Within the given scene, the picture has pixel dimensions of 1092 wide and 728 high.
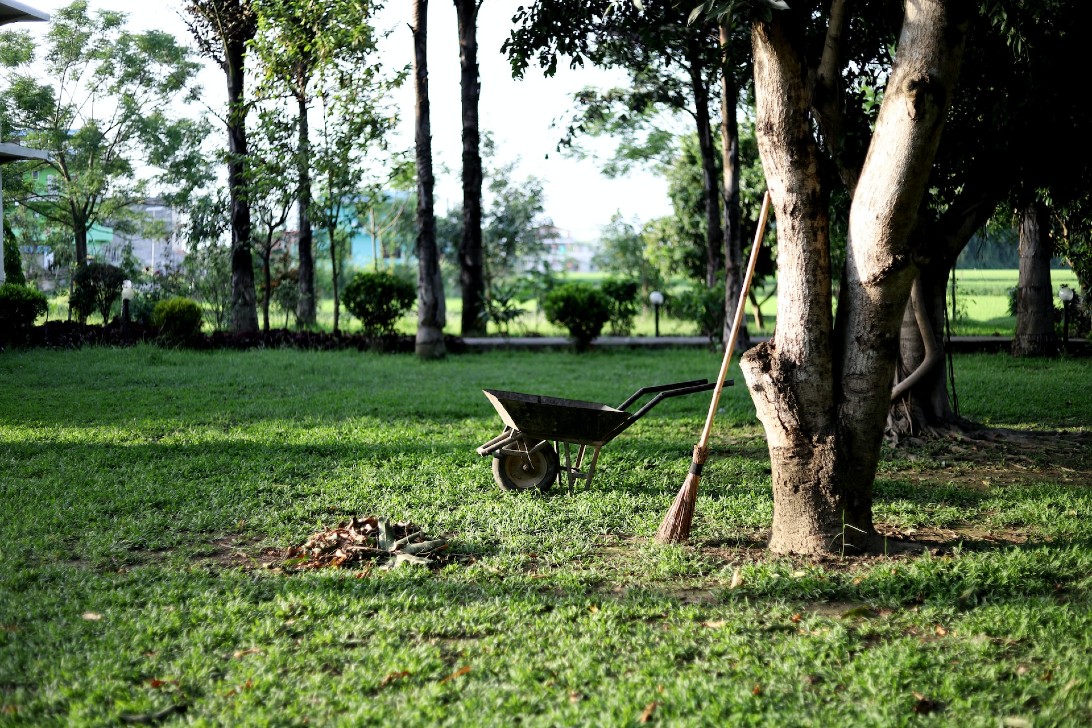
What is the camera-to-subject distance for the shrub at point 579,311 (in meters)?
15.7

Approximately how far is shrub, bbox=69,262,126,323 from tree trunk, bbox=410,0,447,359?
5921mm

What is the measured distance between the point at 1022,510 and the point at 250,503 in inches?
181

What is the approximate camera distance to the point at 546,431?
5828mm

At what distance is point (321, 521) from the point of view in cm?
551

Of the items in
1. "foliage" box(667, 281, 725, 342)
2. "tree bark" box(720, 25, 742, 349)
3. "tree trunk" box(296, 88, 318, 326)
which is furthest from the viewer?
"tree trunk" box(296, 88, 318, 326)

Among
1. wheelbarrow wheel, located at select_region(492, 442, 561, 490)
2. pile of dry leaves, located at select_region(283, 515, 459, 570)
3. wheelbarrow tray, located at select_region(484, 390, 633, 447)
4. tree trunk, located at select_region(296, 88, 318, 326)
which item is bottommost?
pile of dry leaves, located at select_region(283, 515, 459, 570)

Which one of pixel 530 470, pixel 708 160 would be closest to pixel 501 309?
pixel 708 160

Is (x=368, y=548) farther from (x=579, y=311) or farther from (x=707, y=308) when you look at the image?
(x=707, y=308)

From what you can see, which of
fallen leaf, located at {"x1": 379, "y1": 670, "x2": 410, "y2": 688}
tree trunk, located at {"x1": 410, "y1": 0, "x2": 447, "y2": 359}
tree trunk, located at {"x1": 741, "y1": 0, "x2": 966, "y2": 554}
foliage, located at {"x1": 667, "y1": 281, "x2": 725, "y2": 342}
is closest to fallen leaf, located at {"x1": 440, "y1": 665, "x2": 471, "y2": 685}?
fallen leaf, located at {"x1": 379, "y1": 670, "x2": 410, "y2": 688}

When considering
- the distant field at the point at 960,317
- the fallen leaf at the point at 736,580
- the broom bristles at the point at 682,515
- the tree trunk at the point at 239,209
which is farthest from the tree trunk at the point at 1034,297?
the tree trunk at the point at 239,209

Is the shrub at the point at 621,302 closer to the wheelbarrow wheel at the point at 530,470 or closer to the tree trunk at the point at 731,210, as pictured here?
the tree trunk at the point at 731,210

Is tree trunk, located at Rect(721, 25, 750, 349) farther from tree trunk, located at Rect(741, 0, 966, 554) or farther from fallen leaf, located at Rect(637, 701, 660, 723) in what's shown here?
fallen leaf, located at Rect(637, 701, 660, 723)

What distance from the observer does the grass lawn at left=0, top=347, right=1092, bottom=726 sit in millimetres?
3230

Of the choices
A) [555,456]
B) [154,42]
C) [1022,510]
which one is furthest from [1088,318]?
[154,42]
